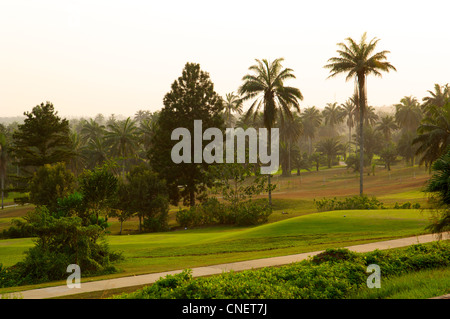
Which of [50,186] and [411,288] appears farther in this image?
Answer: [50,186]

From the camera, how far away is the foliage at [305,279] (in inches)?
368

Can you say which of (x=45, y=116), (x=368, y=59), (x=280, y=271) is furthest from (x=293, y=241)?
(x=45, y=116)

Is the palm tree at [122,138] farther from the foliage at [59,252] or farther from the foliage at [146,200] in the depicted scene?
the foliage at [59,252]

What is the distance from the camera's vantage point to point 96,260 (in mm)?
16609

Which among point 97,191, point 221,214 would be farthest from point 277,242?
point 221,214

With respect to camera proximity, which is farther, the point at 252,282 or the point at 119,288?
the point at 119,288

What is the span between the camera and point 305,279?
10.3m

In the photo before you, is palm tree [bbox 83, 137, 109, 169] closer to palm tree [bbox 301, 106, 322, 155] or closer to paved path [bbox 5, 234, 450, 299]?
paved path [bbox 5, 234, 450, 299]

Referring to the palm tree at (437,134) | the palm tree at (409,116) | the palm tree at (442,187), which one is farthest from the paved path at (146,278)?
the palm tree at (409,116)

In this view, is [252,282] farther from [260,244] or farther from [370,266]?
[260,244]

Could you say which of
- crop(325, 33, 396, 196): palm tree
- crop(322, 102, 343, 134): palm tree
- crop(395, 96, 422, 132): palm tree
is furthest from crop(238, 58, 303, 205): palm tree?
crop(322, 102, 343, 134): palm tree

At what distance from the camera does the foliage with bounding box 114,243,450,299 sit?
9344 mm

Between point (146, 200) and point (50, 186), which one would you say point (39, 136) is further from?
point (146, 200)
